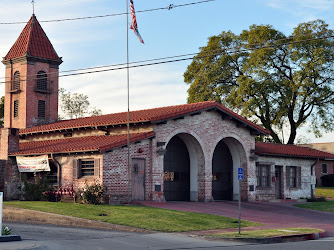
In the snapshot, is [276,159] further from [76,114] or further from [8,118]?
[76,114]

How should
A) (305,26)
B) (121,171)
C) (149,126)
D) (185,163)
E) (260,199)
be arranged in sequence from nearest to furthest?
(121,171)
(149,126)
(185,163)
(260,199)
(305,26)

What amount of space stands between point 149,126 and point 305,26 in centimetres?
2843

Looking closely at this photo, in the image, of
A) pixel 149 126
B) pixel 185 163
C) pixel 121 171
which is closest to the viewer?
pixel 121 171

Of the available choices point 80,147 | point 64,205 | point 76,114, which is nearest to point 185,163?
point 80,147

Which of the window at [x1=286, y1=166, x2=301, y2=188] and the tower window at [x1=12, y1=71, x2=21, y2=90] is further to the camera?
the tower window at [x1=12, y1=71, x2=21, y2=90]

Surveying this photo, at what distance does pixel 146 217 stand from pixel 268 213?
8664 mm

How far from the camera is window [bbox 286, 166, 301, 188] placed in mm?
39272

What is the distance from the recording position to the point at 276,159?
3794cm

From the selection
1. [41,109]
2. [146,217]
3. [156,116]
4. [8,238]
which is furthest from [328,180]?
[8,238]

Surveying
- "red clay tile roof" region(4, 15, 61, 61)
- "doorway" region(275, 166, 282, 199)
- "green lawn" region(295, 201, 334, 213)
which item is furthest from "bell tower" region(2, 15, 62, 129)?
"green lawn" region(295, 201, 334, 213)

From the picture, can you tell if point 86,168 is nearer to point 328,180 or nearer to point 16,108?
point 16,108

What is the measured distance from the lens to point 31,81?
41.2 metres

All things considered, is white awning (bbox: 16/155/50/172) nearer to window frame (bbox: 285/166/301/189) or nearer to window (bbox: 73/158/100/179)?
window (bbox: 73/158/100/179)

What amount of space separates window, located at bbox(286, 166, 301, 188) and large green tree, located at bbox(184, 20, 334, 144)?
39.1 feet
